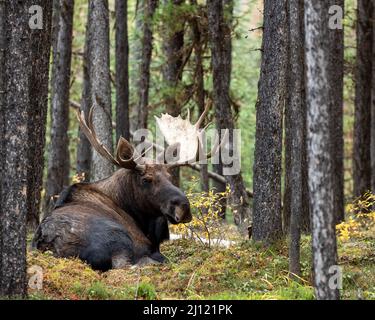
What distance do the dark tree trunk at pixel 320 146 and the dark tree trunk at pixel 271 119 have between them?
12.4 ft

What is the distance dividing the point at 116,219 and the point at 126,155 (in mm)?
1042

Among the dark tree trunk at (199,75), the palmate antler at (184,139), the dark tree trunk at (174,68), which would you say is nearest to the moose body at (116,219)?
the palmate antler at (184,139)

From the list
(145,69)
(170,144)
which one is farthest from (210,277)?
(145,69)

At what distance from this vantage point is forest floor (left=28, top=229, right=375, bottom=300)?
9.55 metres

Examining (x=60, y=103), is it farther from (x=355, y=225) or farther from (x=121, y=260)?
(x=355, y=225)

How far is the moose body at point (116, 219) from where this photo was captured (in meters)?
11.5

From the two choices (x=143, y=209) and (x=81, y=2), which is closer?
(x=143, y=209)

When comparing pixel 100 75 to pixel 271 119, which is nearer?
pixel 271 119

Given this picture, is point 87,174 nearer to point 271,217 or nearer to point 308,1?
point 271,217

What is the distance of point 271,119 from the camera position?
1198 cm

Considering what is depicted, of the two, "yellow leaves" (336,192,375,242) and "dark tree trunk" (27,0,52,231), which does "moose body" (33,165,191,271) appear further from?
"yellow leaves" (336,192,375,242)

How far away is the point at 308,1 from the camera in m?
8.18

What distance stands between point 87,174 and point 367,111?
26.6 feet
